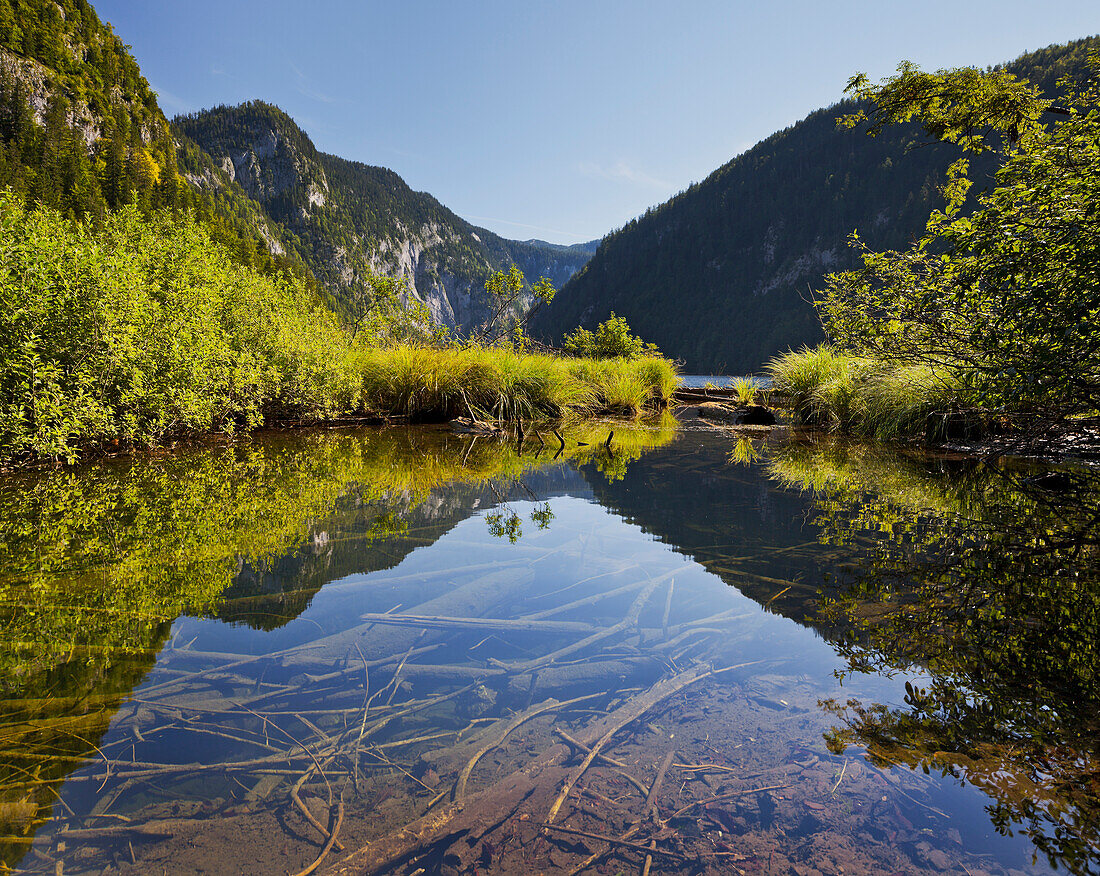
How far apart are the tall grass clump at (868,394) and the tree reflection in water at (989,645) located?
3060 mm

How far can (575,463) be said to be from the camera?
6.57m

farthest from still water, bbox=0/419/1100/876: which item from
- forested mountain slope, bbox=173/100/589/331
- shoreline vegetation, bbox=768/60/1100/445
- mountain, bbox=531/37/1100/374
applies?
forested mountain slope, bbox=173/100/589/331

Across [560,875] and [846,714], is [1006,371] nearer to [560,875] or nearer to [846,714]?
[846,714]

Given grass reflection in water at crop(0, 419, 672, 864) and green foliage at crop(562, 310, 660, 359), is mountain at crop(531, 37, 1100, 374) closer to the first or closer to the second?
green foliage at crop(562, 310, 660, 359)

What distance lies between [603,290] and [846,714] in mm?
148750

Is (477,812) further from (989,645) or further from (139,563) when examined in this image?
(139,563)

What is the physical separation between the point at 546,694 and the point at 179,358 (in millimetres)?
6218

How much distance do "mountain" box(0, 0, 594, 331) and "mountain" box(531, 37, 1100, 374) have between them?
4744 centimetres

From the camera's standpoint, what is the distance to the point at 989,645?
194 centimetres

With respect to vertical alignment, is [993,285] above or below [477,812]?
above

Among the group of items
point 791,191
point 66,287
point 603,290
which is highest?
point 791,191

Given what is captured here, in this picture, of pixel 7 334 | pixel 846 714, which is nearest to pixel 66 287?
pixel 7 334

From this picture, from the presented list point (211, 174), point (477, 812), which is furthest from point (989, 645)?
point (211, 174)

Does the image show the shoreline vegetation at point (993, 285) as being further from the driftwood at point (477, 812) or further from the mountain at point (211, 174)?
the mountain at point (211, 174)
